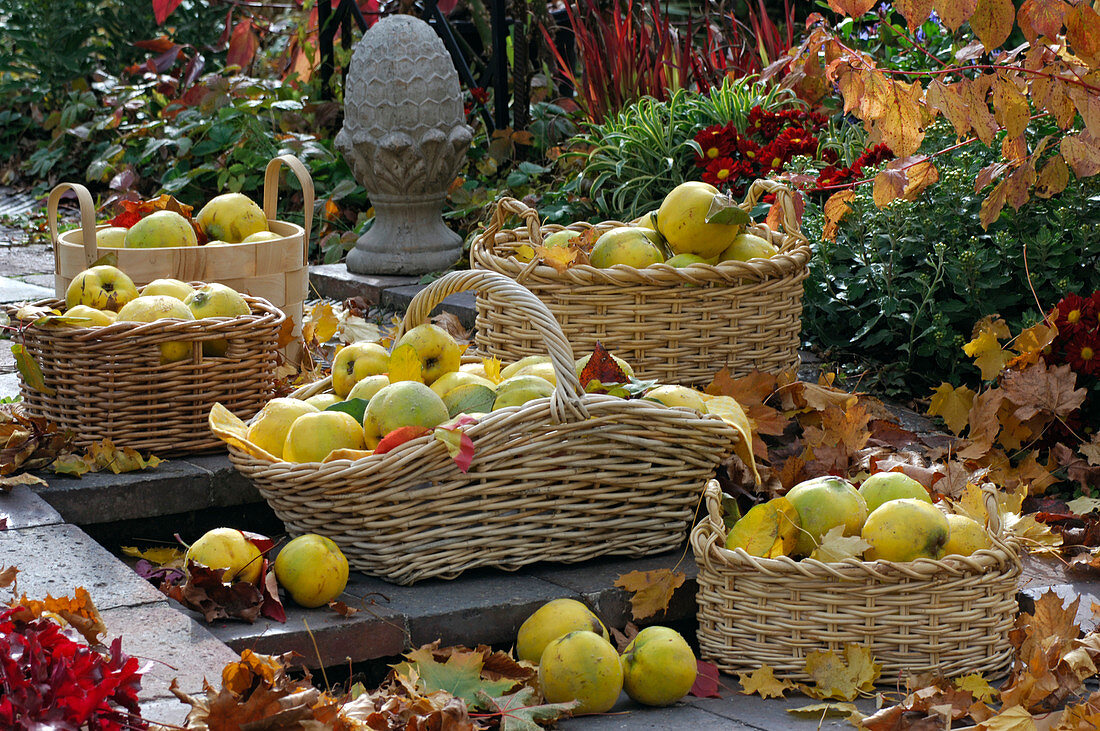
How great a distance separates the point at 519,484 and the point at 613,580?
10.9 inches

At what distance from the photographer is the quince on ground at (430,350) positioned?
2.46 meters

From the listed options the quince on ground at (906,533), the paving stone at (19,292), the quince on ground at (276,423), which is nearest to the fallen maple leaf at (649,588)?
the quince on ground at (906,533)

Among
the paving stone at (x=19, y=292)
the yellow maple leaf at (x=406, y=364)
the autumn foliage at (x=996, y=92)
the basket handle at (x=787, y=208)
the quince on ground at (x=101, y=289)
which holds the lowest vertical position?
the paving stone at (x=19, y=292)

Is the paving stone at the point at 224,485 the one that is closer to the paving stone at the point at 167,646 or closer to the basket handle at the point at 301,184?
the paving stone at the point at 167,646

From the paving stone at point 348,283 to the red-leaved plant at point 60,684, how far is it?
3298 millimetres

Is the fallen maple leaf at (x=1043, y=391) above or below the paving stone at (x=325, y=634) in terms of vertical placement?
above

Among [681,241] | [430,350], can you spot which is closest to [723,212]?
[681,241]

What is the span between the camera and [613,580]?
2270 millimetres

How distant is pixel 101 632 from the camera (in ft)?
5.80

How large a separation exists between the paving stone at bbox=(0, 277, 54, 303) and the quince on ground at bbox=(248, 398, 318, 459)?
109 inches

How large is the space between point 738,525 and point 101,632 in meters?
1.09

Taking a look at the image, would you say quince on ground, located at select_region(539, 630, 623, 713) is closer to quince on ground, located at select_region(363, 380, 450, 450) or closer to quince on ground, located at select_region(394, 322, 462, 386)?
quince on ground, located at select_region(363, 380, 450, 450)

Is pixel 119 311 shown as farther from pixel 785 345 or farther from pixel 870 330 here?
pixel 870 330

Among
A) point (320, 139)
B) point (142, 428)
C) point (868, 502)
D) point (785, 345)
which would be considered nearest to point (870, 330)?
point (785, 345)
